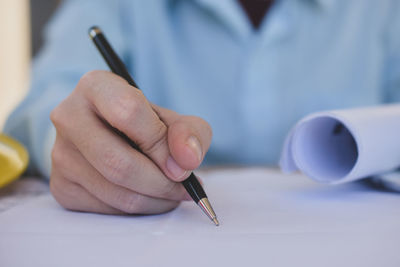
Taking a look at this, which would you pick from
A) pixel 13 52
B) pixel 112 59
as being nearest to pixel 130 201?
pixel 112 59

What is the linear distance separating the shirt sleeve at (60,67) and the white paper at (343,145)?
1.00 ft

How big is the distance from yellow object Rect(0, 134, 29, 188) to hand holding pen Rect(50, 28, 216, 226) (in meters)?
0.13

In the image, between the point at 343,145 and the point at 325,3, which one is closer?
the point at 343,145

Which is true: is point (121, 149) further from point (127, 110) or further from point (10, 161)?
point (10, 161)

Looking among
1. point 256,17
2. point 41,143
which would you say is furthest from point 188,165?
point 256,17

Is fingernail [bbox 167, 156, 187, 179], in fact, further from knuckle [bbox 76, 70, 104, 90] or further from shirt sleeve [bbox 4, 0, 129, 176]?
shirt sleeve [bbox 4, 0, 129, 176]

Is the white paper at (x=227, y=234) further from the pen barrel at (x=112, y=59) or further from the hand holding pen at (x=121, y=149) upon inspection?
the pen barrel at (x=112, y=59)

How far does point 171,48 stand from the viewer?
2.41ft

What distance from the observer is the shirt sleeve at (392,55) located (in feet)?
2.50

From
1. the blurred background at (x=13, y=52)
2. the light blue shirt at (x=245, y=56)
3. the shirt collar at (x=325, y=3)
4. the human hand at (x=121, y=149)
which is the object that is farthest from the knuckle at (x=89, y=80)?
the blurred background at (x=13, y=52)

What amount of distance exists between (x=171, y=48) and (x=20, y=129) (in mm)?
332

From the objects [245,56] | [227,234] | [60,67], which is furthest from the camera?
[245,56]

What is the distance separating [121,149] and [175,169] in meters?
0.04

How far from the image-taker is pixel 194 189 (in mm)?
284
